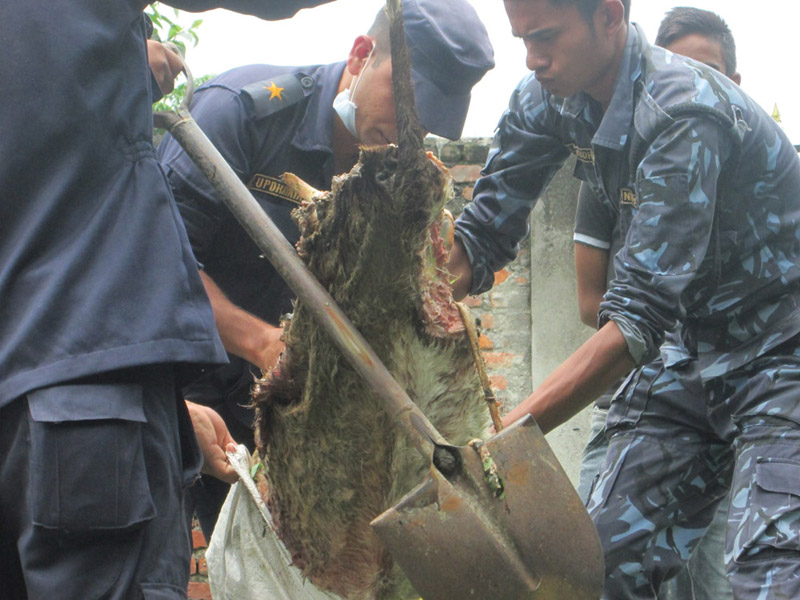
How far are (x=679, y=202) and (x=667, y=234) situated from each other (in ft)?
0.29

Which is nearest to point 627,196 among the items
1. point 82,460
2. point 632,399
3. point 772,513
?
point 632,399

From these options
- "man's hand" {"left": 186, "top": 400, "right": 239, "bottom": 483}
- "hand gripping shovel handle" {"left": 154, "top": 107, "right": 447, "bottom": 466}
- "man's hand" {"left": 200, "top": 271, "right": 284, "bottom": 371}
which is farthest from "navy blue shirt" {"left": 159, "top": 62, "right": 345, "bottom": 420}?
"hand gripping shovel handle" {"left": 154, "top": 107, "right": 447, "bottom": 466}

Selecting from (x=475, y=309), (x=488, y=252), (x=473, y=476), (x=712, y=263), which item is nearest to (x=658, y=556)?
(x=712, y=263)

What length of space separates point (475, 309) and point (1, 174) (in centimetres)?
372

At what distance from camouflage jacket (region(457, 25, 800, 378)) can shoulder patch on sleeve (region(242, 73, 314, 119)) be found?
67 centimetres

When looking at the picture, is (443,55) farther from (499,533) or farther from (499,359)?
(499,359)

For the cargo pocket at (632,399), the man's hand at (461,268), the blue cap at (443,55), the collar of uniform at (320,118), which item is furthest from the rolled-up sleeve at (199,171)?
the cargo pocket at (632,399)

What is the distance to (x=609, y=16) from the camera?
2.61 metres

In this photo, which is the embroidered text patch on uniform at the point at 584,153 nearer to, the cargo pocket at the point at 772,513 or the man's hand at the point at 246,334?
the cargo pocket at the point at 772,513

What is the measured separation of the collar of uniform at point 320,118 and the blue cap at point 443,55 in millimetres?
257

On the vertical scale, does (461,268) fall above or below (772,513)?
above

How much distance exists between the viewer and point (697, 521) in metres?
2.76

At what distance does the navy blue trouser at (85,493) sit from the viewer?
1.33 meters

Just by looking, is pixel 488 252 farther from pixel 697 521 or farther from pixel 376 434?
pixel 376 434
